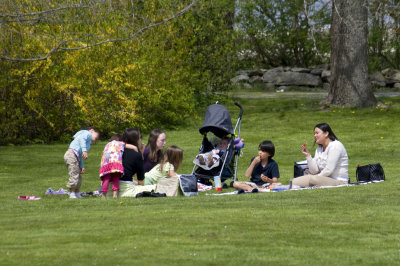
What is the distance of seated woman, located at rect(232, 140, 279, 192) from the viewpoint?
11.4 metres

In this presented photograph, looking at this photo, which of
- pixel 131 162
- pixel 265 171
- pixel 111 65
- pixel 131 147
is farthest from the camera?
pixel 111 65

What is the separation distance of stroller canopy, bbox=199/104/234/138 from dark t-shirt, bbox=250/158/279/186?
781mm

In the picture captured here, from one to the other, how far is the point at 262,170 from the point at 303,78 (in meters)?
24.9

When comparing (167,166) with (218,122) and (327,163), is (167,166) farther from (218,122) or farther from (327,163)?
(327,163)

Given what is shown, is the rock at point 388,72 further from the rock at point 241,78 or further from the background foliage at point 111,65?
the background foliage at point 111,65

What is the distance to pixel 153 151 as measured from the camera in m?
11.4

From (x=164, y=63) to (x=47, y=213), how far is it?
16333 mm

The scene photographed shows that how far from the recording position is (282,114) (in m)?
26.1

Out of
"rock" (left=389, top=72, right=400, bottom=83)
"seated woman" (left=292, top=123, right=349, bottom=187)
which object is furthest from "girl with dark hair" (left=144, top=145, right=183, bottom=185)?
"rock" (left=389, top=72, right=400, bottom=83)

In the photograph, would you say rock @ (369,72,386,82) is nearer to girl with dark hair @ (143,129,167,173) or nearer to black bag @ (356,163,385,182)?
black bag @ (356,163,385,182)

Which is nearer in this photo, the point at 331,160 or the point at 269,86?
the point at 331,160

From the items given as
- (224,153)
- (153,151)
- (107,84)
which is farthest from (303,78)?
(153,151)

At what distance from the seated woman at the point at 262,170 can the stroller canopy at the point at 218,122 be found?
0.76 metres

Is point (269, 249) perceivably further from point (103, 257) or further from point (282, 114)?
point (282, 114)
